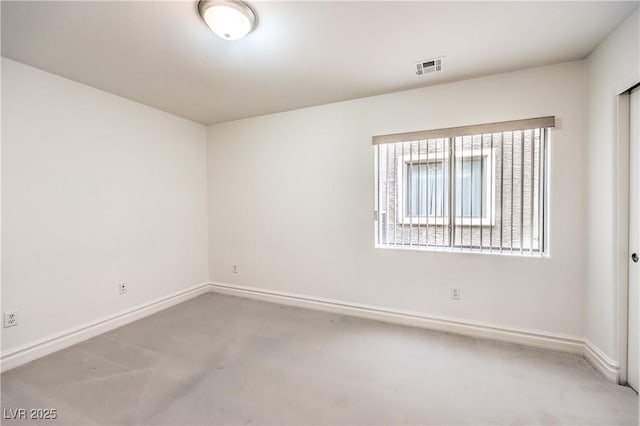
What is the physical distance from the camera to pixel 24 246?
2291 mm

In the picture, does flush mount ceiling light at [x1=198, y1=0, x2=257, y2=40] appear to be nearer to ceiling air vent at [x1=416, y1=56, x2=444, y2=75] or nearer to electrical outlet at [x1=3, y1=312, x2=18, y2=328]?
ceiling air vent at [x1=416, y1=56, x2=444, y2=75]

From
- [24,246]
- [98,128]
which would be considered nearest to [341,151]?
[98,128]

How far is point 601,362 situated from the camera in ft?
6.77

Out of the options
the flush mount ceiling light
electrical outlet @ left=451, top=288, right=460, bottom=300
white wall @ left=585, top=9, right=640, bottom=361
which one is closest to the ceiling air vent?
white wall @ left=585, top=9, right=640, bottom=361

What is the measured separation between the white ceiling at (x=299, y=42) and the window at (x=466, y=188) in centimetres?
58

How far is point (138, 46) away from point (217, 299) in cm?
301

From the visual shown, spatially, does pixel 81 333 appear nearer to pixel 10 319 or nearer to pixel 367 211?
pixel 10 319

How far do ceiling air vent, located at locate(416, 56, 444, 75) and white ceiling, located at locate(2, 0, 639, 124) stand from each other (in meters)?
0.05

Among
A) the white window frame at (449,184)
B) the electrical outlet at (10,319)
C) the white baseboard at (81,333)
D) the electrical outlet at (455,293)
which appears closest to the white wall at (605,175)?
the white window frame at (449,184)

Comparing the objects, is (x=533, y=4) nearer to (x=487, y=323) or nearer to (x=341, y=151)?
(x=341, y=151)

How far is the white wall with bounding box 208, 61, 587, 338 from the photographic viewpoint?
2.38m

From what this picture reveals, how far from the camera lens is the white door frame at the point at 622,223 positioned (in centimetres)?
193

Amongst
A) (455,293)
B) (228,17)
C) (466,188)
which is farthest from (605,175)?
(228,17)

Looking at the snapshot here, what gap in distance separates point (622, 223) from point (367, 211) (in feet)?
6.60
